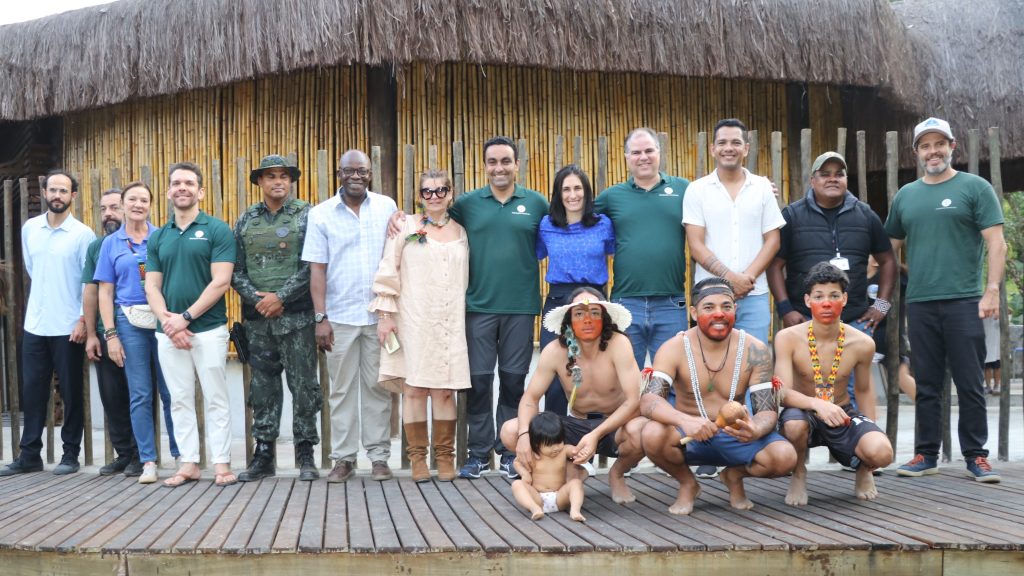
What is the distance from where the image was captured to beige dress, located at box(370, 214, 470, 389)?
564cm

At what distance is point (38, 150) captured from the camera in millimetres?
9914

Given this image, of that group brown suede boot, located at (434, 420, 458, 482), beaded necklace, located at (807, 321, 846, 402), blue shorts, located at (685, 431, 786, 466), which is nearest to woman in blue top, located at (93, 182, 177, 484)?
brown suede boot, located at (434, 420, 458, 482)

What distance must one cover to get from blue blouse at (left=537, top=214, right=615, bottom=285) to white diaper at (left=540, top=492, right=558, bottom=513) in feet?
4.43

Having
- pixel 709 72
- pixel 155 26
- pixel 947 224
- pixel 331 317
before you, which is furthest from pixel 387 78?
pixel 947 224

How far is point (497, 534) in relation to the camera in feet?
13.8

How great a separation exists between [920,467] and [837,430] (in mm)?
1177

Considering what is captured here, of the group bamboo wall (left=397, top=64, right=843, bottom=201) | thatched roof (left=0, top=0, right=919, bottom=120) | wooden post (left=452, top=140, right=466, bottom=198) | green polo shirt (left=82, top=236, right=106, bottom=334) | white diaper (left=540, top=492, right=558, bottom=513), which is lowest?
white diaper (left=540, top=492, right=558, bottom=513)

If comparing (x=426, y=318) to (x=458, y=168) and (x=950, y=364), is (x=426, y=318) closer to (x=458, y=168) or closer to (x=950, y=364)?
(x=458, y=168)

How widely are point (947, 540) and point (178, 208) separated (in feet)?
14.0

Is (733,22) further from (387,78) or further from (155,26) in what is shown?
(155,26)

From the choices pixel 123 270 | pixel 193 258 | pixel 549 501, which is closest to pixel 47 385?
pixel 123 270

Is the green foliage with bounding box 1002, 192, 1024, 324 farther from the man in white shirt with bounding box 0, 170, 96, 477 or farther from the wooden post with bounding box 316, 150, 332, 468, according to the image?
the man in white shirt with bounding box 0, 170, 96, 477

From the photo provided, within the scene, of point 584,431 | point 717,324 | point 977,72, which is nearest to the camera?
point 717,324

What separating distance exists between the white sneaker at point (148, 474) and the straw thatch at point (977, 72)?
7560mm
